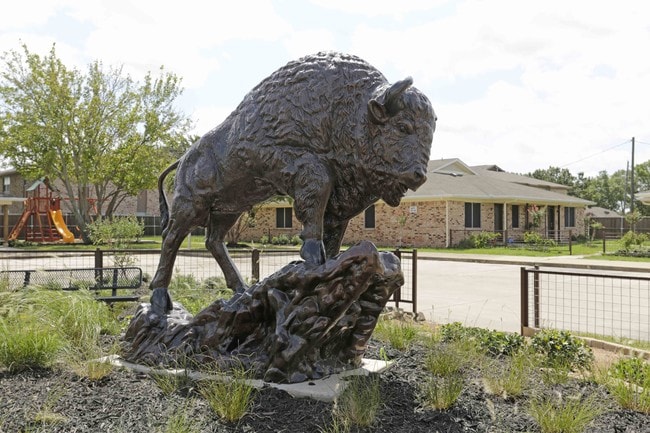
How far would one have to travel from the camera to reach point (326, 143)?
13.2 ft

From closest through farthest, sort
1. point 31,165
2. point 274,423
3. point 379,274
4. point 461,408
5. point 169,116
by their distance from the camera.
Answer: point 274,423 < point 461,408 < point 379,274 < point 31,165 < point 169,116

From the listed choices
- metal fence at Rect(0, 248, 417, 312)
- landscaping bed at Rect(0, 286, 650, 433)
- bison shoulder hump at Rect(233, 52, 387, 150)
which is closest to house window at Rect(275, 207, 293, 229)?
Answer: metal fence at Rect(0, 248, 417, 312)

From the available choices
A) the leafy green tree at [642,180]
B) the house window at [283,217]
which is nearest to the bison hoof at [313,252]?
the house window at [283,217]

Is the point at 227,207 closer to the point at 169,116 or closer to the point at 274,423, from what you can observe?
the point at 274,423

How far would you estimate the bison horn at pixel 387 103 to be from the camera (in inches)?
148

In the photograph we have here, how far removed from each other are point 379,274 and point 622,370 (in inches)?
81.3

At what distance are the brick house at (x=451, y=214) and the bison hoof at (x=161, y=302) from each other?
23.5 m

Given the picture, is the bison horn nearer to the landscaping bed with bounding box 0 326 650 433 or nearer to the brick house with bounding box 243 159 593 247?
the landscaping bed with bounding box 0 326 650 433

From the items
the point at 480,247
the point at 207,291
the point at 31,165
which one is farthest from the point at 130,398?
the point at 31,165

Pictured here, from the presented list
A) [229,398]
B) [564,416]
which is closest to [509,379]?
[564,416]

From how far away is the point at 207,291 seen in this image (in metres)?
8.41

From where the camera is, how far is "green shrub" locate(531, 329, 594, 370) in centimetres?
497

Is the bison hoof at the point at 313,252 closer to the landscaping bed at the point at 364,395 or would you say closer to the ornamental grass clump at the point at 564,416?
the landscaping bed at the point at 364,395

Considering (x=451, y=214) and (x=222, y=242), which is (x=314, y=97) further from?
(x=451, y=214)
